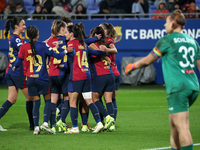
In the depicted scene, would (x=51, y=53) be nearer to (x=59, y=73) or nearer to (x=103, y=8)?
(x=59, y=73)

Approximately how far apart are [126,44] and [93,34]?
12.1 meters

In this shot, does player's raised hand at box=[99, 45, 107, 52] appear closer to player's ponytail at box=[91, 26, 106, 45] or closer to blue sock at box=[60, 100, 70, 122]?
player's ponytail at box=[91, 26, 106, 45]

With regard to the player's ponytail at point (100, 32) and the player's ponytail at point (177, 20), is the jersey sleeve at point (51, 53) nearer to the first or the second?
the player's ponytail at point (100, 32)

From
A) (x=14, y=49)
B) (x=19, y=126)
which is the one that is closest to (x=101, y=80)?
(x=14, y=49)

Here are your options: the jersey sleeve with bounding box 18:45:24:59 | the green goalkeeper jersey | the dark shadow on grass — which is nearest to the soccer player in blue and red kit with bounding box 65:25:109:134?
the jersey sleeve with bounding box 18:45:24:59

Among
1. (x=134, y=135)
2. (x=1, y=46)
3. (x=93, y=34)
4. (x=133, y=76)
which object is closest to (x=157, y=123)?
(x=134, y=135)

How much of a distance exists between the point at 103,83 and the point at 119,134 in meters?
1.13

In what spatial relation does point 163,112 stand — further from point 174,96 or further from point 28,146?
point 174,96

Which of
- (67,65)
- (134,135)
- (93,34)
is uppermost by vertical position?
(93,34)

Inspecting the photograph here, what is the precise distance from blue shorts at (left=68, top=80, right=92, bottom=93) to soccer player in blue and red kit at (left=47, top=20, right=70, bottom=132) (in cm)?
49

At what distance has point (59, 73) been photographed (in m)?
8.89

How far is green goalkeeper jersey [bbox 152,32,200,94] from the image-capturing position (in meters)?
5.48

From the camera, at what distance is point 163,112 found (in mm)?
12109

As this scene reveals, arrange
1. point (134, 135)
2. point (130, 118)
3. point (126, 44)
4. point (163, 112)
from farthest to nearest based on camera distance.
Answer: point (126, 44), point (163, 112), point (130, 118), point (134, 135)
